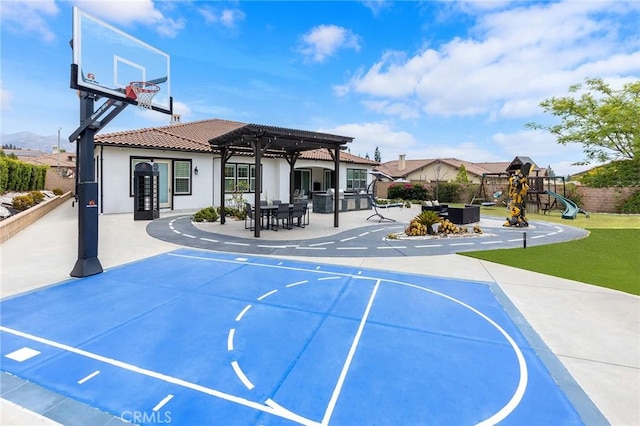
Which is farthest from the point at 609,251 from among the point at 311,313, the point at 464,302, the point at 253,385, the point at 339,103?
the point at 339,103

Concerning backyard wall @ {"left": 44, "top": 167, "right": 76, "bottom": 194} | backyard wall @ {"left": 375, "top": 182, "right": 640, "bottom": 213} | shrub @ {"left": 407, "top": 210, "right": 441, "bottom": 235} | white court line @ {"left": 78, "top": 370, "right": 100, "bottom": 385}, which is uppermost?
backyard wall @ {"left": 44, "top": 167, "right": 76, "bottom": 194}

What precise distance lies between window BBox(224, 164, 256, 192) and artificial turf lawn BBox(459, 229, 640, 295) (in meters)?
14.8

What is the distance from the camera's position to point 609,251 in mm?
9281

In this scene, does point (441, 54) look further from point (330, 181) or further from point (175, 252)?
point (175, 252)

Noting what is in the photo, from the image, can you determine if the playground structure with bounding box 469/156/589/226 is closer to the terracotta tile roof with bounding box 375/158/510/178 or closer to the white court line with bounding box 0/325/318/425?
the terracotta tile roof with bounding box 375/158/510/178

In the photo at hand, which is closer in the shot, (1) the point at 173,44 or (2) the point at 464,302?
(2) the point at 464,302

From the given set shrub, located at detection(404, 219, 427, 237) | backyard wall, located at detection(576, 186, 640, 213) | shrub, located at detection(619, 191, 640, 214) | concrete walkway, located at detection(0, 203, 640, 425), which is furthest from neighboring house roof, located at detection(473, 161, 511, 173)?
concrete walkway, located at detection(0, 203, 640, 425)

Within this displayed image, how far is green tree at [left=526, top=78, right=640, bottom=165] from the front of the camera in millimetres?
22781

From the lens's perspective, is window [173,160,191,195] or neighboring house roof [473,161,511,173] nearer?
window [173,160,191,195]

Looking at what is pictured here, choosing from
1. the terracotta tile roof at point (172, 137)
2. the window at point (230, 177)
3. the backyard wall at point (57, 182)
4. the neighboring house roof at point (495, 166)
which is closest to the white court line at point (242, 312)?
the terracotta tile roof at point (172, 137)

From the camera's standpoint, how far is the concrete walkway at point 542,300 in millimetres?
3067

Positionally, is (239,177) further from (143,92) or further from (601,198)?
(601,198)

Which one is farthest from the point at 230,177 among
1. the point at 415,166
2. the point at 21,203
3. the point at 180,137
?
the point at 415,166

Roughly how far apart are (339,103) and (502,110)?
13.9m
